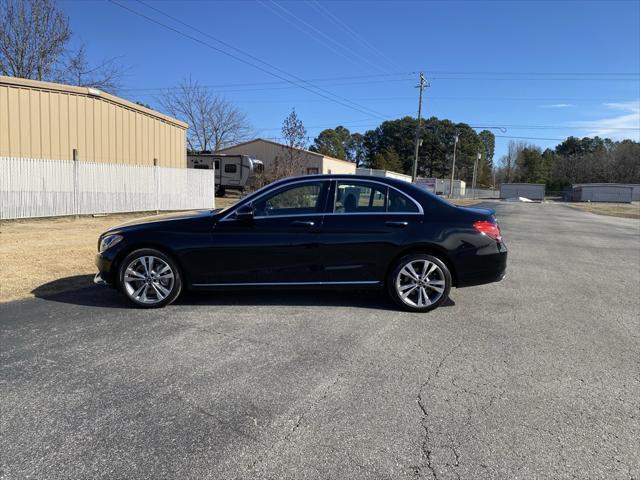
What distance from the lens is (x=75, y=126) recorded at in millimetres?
18172

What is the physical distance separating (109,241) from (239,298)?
5.64ft

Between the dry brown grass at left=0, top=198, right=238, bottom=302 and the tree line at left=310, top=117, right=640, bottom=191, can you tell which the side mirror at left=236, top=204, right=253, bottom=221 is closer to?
the dry brown grass at left=0, top=198, right=238, bottom=302

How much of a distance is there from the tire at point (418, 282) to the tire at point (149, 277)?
259cm

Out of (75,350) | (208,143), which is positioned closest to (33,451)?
(75,350)

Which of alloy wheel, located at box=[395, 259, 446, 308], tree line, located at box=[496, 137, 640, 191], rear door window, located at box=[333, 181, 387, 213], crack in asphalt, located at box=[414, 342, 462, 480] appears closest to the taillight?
alloy wheel, located at box=[395, 259, 446, 308]

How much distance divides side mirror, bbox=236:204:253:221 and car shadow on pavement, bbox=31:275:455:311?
2.98 feet

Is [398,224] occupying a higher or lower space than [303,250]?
higher

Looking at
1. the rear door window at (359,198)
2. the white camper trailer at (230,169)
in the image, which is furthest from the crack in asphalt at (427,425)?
the white camper trailer at (230,169)

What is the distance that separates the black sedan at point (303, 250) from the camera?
18.4 feet

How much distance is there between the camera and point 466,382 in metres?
3.80

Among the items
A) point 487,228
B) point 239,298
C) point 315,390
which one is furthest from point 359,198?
point 315,390

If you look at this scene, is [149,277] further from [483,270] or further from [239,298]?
[483,270]

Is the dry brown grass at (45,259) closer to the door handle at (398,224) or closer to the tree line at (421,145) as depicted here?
the door handle at (398,224)

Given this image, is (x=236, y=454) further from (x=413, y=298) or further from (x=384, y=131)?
(x=384, y=131)
